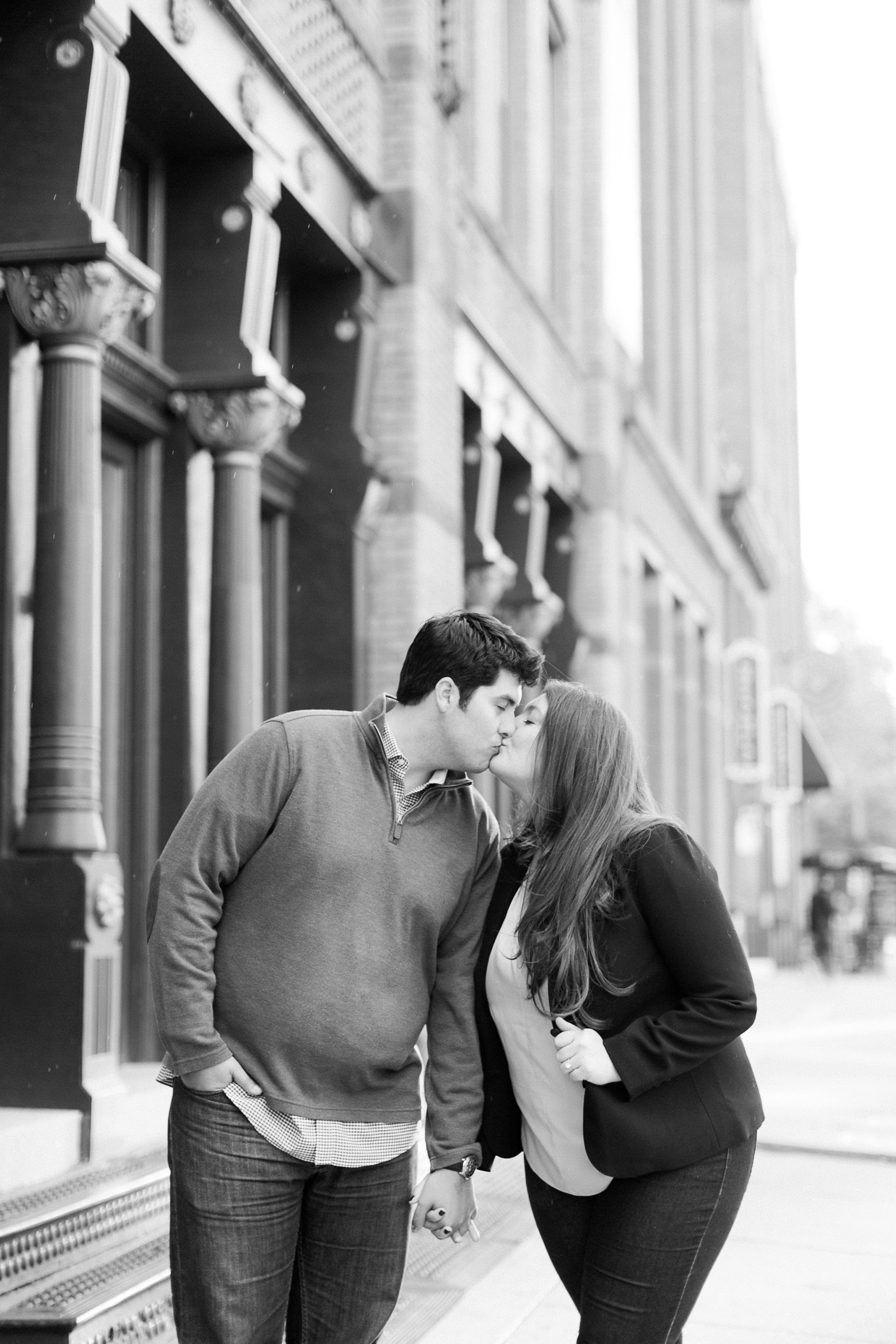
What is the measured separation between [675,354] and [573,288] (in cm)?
912

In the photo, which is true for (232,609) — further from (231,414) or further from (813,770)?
(813,770)

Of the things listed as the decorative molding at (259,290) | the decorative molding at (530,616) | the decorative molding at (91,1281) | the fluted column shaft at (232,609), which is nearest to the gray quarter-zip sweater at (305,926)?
the decorative molding at (91,1281)

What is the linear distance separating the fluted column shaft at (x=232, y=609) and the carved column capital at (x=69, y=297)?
1.65 metres

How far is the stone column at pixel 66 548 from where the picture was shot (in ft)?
19.2

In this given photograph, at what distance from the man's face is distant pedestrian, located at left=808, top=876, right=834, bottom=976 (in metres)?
29.2

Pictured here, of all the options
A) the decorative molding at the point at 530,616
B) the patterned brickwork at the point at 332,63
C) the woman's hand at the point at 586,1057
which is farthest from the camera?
the decorative molding at the point at 530,616

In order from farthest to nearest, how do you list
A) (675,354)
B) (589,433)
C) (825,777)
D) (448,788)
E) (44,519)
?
1. (825,777)
2. (675,354)
3. (589,433)
4. (44,519)
5. (448,788)

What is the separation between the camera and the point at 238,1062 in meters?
2.84

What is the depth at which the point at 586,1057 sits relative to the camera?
9.14 ft

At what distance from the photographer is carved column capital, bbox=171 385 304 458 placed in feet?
24.5

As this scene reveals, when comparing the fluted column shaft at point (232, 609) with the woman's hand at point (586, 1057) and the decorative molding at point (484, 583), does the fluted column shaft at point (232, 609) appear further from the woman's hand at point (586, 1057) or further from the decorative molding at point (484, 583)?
the woman's hand at point (586, 1057)

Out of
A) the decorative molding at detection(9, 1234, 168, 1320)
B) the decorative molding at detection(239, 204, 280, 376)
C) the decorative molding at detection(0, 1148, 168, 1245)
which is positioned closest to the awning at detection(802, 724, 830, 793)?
the decorative molding at detection(239, 204, 280, 376)

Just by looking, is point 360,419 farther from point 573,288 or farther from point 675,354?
point 675,354

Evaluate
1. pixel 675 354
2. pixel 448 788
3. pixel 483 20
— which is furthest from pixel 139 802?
pixel 675 354
